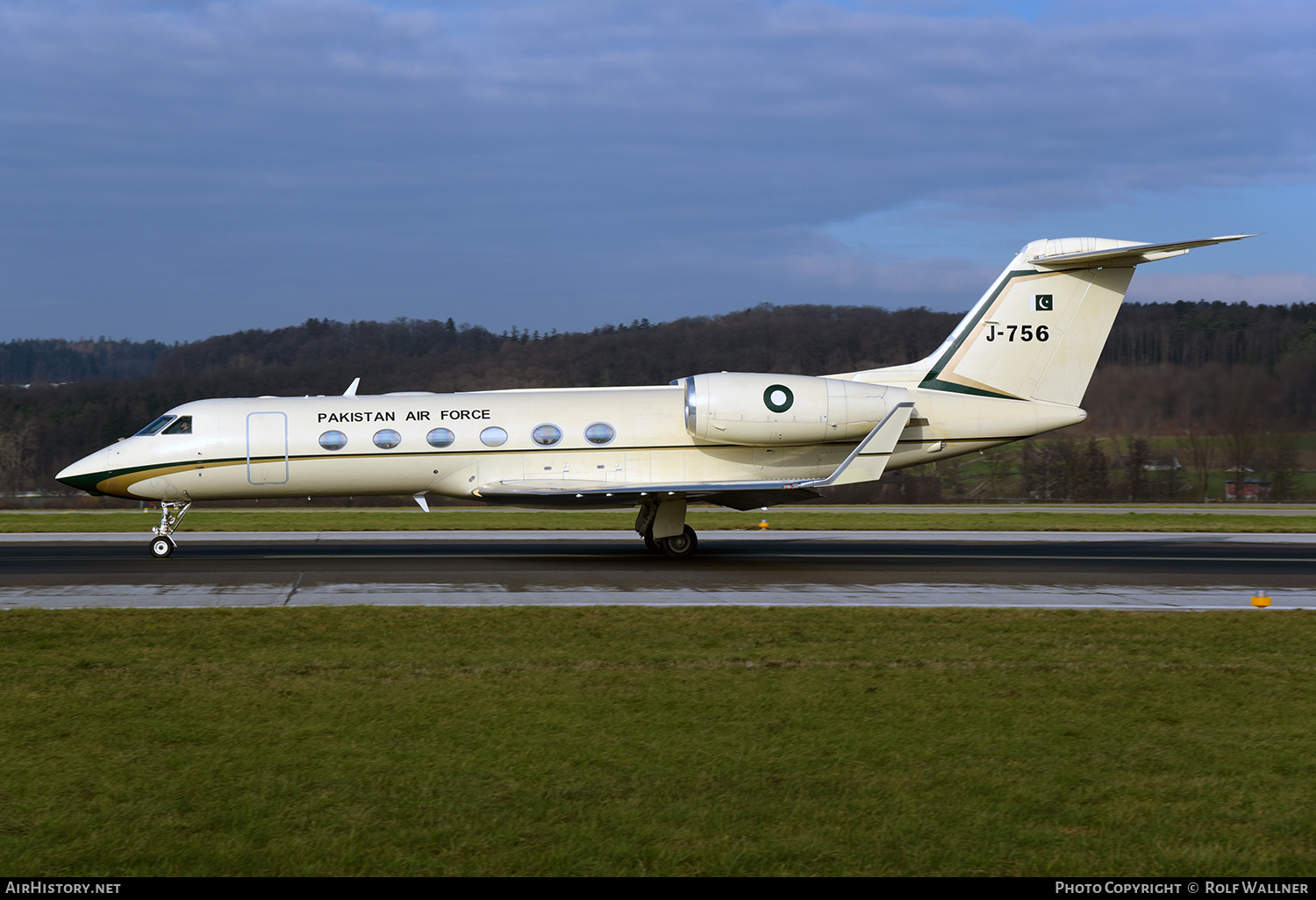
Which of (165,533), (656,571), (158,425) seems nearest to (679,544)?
(656,571)

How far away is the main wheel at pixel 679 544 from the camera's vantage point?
66.2ft

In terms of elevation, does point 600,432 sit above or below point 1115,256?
below

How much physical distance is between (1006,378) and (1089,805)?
15921 millimetres

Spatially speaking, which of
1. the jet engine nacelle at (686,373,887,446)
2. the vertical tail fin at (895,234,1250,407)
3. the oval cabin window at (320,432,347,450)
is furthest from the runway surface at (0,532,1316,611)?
the vertical tail fin at (895,234,1250,407)

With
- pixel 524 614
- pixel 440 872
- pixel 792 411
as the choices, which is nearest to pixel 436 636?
pixel 524 614

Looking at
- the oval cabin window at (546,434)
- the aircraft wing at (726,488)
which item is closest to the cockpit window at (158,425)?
the aircraft wing at (726,488)

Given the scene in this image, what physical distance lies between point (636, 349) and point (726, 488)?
187ft

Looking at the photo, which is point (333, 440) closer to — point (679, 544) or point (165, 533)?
point (165, 533)

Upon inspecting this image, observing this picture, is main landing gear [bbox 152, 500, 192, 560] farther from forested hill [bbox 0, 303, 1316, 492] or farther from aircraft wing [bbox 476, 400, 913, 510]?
forested hill [bbox 0, 303, 1316, 492]

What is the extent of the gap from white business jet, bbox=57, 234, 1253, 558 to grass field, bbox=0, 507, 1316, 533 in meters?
7.83

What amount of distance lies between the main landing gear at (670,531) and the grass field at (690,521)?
24.8ft

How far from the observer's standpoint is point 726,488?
60.8 feet

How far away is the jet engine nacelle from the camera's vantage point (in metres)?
19.2

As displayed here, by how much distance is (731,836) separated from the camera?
550 centimetres
